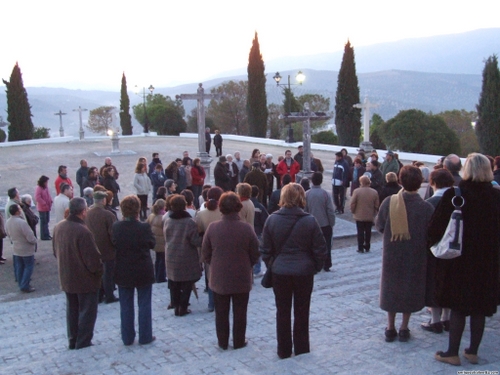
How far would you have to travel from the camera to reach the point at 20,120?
39.0 meters

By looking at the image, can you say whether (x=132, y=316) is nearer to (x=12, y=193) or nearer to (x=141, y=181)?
(x=12, y=193)

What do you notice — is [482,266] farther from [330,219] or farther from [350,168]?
[350,168]

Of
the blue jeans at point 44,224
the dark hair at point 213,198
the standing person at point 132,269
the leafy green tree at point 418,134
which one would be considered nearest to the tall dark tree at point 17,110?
the leafy green tree at point 418,134

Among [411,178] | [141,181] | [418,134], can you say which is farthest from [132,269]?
[418,134]

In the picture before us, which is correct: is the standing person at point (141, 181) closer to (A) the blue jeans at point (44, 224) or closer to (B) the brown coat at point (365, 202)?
(A) the blue jeans at point (44, 224)

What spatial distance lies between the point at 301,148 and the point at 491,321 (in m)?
9.80

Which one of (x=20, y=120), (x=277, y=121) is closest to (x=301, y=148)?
(x=20, y=120)

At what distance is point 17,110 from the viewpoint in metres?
38.9

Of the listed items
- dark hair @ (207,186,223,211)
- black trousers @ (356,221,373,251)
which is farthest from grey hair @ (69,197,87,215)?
black trousers @ (356,221,373,251)

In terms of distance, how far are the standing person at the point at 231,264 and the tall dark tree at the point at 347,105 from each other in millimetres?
30708

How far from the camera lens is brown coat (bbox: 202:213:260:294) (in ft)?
17.8

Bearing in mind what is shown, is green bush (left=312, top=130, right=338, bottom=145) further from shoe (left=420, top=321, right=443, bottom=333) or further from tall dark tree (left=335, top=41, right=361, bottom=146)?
shoe (left=420, top=321, right=443, bottom=333)

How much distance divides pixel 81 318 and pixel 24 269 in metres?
3.78

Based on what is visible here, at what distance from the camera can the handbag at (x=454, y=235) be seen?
14.4ft
